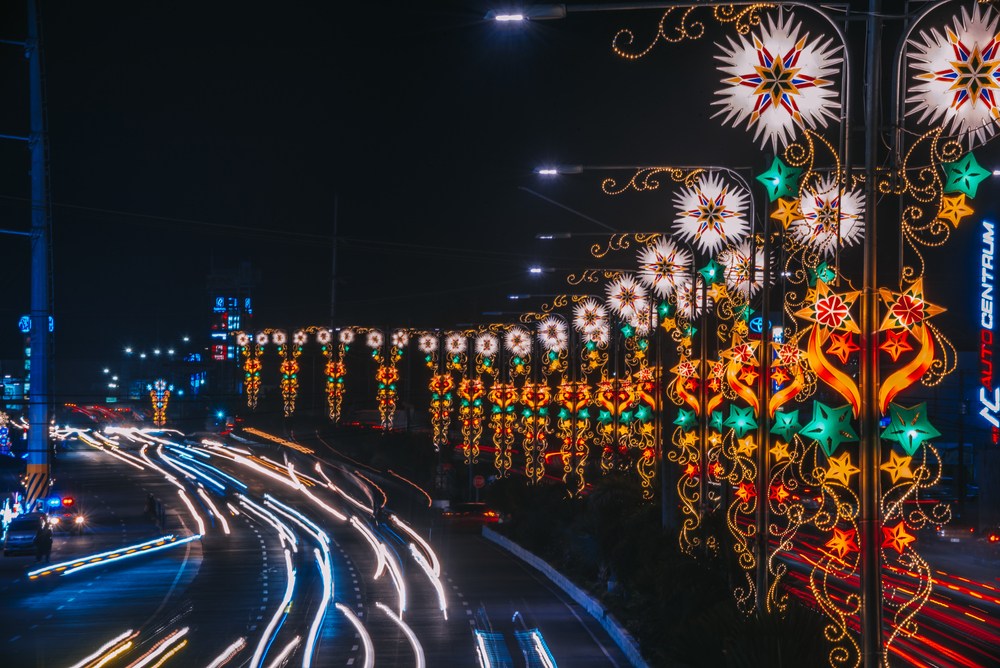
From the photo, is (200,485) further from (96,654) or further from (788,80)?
(788,80)

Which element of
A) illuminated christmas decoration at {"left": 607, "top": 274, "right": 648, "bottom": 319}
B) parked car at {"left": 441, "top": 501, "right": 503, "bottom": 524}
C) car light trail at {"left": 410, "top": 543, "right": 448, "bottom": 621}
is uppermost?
illuminated christmas decoration at {"left": 607, "top": 274, "right": 648, "bottom": 319}

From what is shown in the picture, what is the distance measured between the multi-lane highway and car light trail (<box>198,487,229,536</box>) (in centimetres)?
28

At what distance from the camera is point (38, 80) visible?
57250mm

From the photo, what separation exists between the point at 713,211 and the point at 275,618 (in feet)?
60.5

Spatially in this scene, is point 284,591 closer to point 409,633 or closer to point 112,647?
point 409,633

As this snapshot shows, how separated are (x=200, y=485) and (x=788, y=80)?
8399cm

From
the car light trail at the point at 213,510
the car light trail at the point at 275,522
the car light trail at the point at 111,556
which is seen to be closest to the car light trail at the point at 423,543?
the car light trail at the point at 275,522

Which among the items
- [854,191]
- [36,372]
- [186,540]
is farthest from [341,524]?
[854,191]

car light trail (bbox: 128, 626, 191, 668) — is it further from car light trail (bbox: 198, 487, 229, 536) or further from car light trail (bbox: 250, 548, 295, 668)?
car light trail (bbox: 198, 487, 229, 536)

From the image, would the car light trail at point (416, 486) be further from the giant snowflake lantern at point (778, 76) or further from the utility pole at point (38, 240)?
the giant snowflake lantern at point (778, 76)

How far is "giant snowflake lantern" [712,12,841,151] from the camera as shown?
46.5 feet

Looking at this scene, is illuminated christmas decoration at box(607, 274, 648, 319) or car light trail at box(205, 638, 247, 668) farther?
illuminated christmas decoration at box(607, 274, 648, 319)

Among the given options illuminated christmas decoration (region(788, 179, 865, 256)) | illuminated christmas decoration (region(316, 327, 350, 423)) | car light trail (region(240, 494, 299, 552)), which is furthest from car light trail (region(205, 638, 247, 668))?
car light trail (region(240, 494, 299, 552))

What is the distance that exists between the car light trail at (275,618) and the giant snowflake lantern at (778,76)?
18.7 m
